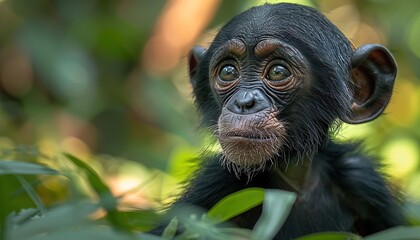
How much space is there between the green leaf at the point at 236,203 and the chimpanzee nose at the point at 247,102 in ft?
5.08


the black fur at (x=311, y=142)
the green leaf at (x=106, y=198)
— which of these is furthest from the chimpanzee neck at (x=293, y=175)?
the green leaf at (x=106, y=198)

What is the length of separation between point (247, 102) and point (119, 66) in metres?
5.21

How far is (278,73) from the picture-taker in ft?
15.2

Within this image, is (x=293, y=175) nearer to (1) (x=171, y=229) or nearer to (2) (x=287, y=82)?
(2) (x=287, y=82)

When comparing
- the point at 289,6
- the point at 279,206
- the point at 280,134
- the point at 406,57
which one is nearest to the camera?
the point at 279,206

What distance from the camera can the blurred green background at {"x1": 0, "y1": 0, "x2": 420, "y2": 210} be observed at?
883 cm

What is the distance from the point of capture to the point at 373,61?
488cm

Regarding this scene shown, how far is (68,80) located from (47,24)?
70 cm

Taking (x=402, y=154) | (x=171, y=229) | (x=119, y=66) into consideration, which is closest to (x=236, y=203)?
(x=171, y=229)

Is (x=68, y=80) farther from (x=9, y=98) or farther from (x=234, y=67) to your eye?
(x=234, y=67)

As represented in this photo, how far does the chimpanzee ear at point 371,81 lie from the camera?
484 centimetres

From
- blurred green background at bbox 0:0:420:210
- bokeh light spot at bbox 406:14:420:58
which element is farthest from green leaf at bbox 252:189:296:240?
bokeh light spot at bbox 406:14:420:58

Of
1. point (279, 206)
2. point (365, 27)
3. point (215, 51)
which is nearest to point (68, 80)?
point (365, 27)

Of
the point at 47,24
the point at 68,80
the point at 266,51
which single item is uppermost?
the point at 47,24
